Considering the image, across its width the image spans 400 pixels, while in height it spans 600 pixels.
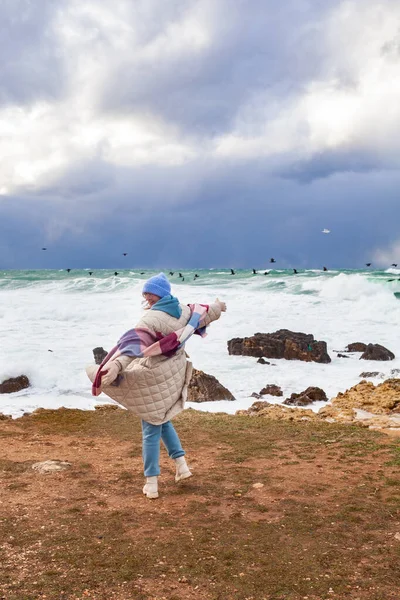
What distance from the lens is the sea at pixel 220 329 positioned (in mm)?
13781

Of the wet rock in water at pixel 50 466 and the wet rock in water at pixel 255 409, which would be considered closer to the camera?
the wet rock in water at pixel 50 466

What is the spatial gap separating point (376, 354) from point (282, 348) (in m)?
3.06

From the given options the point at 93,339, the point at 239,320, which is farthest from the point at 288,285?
the point at 93,339

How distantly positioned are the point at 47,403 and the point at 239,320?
15096 mm

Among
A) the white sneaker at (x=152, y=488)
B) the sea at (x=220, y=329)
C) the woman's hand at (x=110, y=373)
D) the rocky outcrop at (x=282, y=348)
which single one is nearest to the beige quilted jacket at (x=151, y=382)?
the woman's hand at (x=110, y=373)

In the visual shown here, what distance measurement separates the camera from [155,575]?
3777mm

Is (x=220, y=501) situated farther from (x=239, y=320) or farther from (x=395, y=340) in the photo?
(x=239, y=320)

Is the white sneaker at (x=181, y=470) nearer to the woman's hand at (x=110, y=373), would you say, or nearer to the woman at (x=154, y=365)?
the woman at (x=154, y=365)

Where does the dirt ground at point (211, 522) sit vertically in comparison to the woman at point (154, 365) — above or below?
below

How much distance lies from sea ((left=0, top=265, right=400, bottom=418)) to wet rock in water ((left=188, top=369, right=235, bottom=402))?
A: 244 millimetres

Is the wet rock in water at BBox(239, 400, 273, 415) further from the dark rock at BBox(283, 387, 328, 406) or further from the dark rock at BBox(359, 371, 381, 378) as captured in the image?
the dark rock at BBox(359, 371, 381, 378)

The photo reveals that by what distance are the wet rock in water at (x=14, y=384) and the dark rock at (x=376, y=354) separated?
10692 millimetres

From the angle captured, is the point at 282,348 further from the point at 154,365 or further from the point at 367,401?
the point at 154,365

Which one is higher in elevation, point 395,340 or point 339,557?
point 339,557
